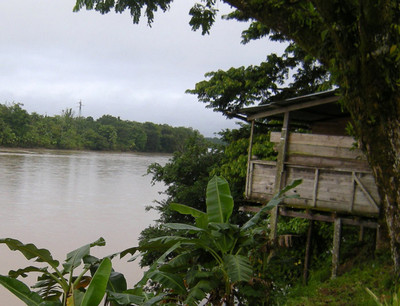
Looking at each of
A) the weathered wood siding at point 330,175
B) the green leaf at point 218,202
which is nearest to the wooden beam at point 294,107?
the weathered wood siding at point 330,175

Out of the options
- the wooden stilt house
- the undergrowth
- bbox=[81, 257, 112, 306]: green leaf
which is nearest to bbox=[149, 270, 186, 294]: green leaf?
bbox=[81, 257, 112, 306]: green leaf

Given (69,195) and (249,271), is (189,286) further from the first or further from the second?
(69,195)

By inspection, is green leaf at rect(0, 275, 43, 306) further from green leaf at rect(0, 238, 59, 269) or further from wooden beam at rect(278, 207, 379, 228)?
wooden beam at rect(278, 207, 379, 228)

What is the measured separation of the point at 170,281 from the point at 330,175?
146 inches

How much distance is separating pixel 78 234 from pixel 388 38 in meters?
14.4

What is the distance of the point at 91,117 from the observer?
197ft

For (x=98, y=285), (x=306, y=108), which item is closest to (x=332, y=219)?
(x=306, y=108)

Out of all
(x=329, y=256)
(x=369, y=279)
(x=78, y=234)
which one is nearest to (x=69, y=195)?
(x=78, y=234)

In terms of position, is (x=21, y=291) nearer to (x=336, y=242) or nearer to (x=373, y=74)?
(x=373, y=74)

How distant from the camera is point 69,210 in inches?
773

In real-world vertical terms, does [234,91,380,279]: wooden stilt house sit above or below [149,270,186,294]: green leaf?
above

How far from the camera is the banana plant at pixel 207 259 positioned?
3.96 metres

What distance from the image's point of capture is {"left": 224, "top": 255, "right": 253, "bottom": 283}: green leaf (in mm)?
3754

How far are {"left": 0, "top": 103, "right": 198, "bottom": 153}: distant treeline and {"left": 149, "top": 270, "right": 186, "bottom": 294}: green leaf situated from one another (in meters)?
42.0
